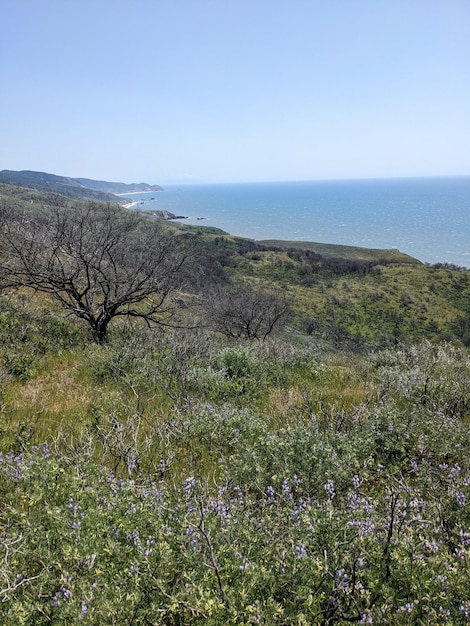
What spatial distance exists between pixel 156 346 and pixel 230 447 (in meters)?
4.96

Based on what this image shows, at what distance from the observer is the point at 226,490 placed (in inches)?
117

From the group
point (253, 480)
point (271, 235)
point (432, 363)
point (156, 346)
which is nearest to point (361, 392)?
point (432, 363)

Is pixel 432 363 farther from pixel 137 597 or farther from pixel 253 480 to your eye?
pixel 137 597

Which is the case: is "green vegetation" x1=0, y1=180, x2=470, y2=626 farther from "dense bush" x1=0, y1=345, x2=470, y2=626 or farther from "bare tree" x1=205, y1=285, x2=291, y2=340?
"bare tree" x1=205, y1=285, x2=291, y2=340

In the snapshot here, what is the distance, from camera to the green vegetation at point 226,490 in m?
1.89

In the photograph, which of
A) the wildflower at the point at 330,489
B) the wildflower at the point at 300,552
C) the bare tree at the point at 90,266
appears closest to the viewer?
the wildflower at the point at 300,552

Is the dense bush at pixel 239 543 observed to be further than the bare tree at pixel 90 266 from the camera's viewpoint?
No

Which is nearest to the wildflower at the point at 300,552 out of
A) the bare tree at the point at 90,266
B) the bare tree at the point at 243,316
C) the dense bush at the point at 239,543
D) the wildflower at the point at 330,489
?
the dense bush at the point at 239,543

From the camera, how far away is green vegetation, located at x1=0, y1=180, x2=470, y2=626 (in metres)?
1.89

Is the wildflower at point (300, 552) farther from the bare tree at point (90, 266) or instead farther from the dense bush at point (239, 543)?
the bare tree at point (90, 266)

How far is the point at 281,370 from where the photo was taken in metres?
7.47

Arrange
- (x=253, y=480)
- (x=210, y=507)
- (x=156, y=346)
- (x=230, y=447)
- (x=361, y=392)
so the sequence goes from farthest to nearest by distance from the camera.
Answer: (x=156, y=346) < (x=361, y=392) < (x=230, y=447) < (x=253, y=480) < (x=210, y=507)

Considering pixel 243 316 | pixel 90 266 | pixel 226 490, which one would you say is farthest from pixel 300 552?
pixel 243 316

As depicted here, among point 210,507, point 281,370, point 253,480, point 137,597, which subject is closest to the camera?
point 137,597
